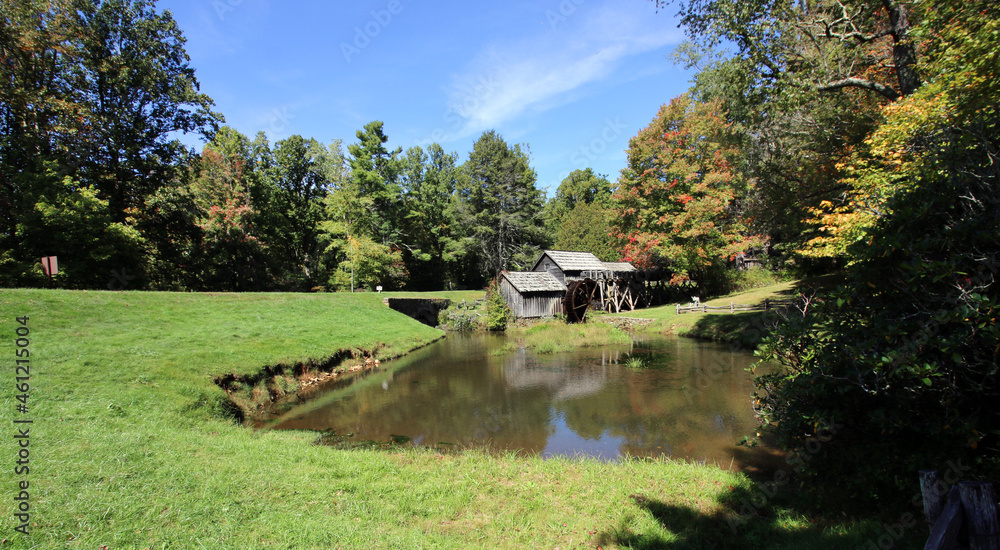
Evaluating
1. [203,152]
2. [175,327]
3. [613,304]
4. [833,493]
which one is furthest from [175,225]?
[833,493]

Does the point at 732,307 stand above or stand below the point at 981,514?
below

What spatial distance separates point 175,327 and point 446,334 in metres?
15.6

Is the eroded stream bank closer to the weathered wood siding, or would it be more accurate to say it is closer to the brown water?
the brown water

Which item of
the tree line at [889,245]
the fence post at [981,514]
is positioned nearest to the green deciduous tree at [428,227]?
the tree line at [889,245]

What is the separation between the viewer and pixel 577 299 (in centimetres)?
3019

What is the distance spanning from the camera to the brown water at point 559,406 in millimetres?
8703

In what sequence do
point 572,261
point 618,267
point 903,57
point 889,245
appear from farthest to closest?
point 618,267 → point 572,261 → point 903,57 → point 889,245

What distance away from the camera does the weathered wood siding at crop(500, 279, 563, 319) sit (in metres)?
28.6

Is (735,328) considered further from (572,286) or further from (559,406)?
(559,406)

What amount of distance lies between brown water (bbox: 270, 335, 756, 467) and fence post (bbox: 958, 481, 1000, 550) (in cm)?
519

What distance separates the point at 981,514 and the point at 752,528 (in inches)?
106

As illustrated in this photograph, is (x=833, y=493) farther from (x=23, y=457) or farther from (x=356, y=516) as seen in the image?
(x=23, y=457)

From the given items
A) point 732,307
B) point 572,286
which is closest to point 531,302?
point 572,286

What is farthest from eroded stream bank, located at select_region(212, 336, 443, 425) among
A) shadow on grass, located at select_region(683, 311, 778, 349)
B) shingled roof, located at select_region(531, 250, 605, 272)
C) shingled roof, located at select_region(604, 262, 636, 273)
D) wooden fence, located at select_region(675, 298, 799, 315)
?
shingled roof, located at select_region(604, 262, 636, 273)
